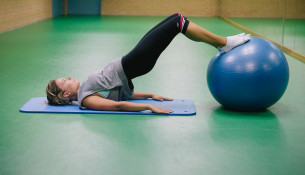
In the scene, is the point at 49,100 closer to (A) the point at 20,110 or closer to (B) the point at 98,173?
(A) the point at 20,110

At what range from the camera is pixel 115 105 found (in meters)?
3.54

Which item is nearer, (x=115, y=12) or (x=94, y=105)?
(x=94, y=105)

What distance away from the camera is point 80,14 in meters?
14.8

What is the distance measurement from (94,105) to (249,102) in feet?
4.39

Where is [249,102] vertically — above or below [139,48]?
below

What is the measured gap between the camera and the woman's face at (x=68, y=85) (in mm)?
3650

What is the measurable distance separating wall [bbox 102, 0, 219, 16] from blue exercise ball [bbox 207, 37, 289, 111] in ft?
38.5

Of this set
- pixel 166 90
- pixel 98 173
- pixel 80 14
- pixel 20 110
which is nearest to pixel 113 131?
pixel 98 173

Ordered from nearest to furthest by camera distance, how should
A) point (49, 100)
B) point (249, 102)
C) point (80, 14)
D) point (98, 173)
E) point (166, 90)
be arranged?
point (98, 173), point (249, 102), point (49, 100), point (166, 90), point (80, 14)

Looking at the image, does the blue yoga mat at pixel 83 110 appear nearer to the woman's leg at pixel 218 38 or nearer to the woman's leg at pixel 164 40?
the woman's leg at pixel 164 40

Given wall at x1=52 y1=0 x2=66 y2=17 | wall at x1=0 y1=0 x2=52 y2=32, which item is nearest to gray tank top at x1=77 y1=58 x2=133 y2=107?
wall at x1=0 y1=0 x2=52 y2=32

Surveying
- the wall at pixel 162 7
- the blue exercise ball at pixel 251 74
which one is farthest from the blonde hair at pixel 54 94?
the wall at pixel 162 7

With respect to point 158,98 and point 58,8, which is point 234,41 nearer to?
point 158,98

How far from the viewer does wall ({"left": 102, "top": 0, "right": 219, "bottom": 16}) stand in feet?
49.1
